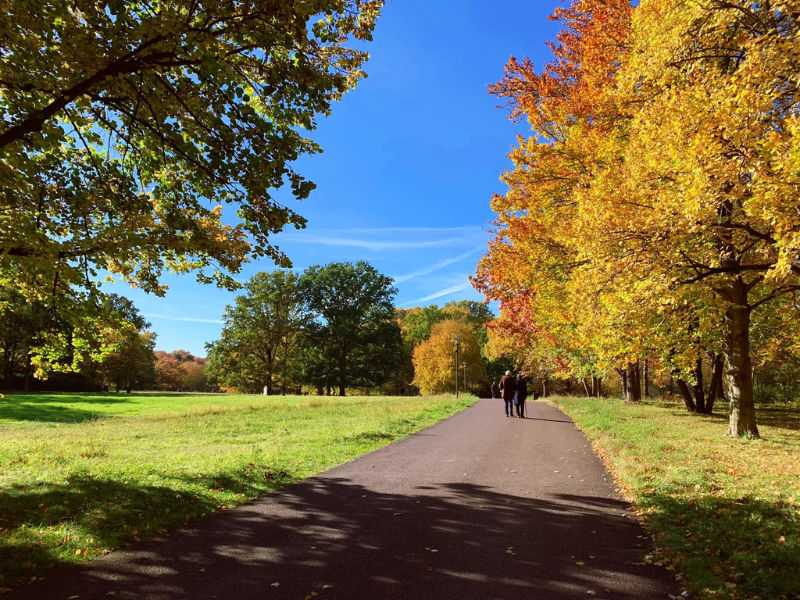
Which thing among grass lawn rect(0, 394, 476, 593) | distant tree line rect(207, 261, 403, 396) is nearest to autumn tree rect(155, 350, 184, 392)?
distant tree line rect(207, 261, 403, 396)

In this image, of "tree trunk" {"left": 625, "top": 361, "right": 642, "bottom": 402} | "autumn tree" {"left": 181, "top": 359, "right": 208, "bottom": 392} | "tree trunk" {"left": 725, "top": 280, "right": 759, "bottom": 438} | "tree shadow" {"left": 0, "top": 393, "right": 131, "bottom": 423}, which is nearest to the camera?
"tree trunk" {"left": 725, "top": 280, "right": 759, "bottom": 438}

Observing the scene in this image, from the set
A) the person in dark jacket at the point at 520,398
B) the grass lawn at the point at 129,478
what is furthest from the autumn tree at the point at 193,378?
the person in dark jacket at the point at 520,398

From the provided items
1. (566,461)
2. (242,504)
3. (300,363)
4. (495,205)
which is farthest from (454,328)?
(242,504)

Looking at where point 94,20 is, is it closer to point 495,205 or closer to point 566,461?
point 566,461

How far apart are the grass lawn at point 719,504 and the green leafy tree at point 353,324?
42.8m

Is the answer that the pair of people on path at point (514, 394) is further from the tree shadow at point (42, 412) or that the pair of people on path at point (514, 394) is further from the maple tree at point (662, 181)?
the tree shadow at point (42, 412)

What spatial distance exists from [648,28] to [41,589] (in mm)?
12919

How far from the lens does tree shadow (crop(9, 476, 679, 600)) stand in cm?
362

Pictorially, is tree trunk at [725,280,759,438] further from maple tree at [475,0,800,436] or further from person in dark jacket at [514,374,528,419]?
person in dark jacket at [514,374,528,419]

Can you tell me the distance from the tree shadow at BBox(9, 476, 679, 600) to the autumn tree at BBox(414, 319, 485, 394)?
47.1 meters

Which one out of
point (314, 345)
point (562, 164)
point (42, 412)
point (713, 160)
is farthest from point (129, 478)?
point (314, 345)

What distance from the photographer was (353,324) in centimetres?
5428

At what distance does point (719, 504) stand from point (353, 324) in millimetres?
49770

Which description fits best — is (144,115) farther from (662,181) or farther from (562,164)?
(562,164)
